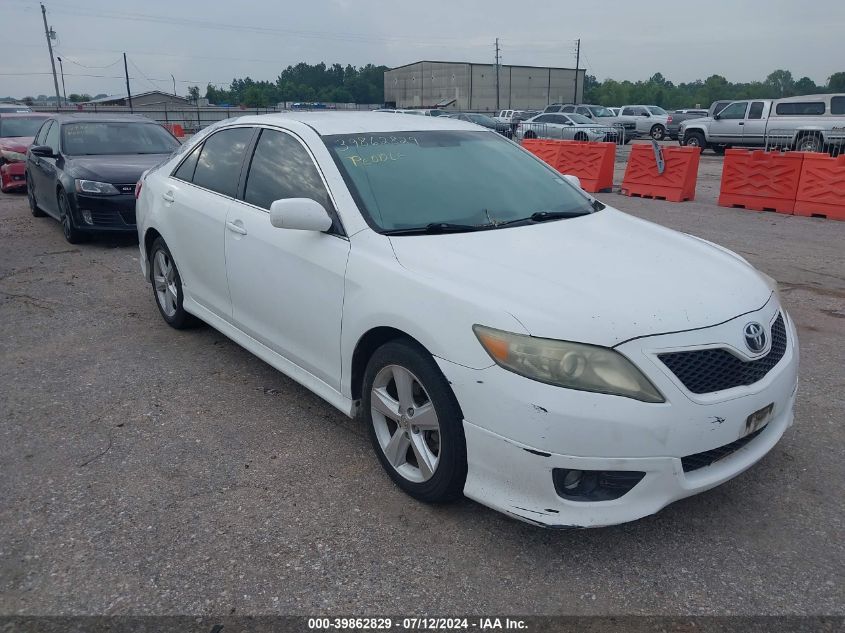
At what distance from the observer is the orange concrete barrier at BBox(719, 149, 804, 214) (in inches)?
443

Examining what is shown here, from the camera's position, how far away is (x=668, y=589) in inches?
104

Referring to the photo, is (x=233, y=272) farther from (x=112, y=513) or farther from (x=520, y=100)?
(x=520, y=100)

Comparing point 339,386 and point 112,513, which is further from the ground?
point 339,386

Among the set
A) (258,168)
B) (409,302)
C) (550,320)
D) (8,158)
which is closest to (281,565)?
(409,302)

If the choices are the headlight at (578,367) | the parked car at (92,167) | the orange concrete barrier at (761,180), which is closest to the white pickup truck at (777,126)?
the orange concrete barrier at (761,180)

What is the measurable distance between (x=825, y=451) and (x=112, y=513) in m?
3.53

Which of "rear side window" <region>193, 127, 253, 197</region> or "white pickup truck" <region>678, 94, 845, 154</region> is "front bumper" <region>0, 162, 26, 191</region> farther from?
"white pickup truck" <region>678, 94, 845, 154</region>

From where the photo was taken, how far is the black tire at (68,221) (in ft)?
28.5

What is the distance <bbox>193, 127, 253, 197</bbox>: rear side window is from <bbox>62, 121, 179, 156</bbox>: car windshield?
5.25 metres

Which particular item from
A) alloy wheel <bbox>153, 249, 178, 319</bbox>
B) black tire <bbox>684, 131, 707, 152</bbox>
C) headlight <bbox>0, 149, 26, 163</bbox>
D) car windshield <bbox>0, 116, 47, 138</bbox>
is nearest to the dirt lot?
alloy wheel <bbox>153, 249, 178, 319</bbox>

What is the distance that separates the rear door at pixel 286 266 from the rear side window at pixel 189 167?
0.91 m

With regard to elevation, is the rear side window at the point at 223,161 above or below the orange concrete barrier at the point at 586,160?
above

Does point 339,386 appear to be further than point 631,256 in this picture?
Yes

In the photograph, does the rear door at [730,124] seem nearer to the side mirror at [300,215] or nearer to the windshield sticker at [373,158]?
the windshield sticker at [373,158]
